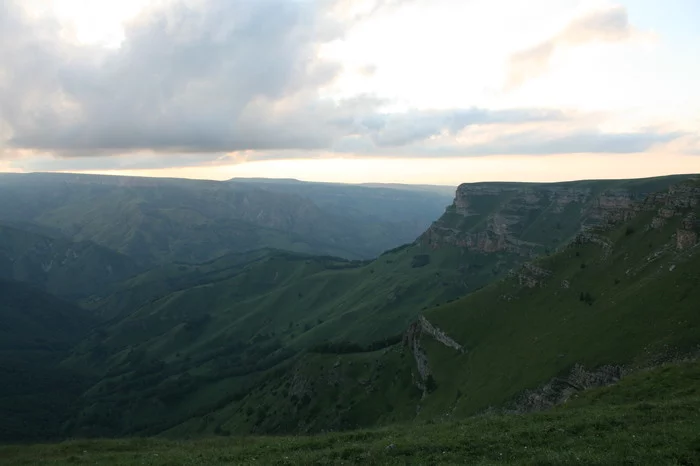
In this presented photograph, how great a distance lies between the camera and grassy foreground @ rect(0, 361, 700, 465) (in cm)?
2805

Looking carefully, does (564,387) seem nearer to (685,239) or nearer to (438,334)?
(685,239)

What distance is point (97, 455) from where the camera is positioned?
4662 cm

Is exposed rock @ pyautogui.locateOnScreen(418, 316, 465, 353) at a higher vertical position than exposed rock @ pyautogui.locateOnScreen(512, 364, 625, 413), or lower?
lower

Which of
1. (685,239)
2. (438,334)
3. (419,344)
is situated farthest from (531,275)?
(685,239)

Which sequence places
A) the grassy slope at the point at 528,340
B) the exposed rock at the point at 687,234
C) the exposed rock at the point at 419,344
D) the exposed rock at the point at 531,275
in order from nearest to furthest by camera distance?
the grassy slope at the point at 528,340
the exposed rock at the point at 687,234
the exposed rock at the point at 531,275
the exposed rock at the point at 419,344

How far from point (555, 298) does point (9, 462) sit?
302 feet

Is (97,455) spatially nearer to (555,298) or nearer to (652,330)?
(652,330)

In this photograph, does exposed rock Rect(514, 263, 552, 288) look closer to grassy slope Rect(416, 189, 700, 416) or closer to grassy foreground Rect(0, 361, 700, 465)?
grassy slope Rect(416, 189, 700, 416)

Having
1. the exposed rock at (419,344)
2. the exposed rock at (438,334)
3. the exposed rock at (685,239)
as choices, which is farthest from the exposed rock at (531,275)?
the exposed rock at (685,239)

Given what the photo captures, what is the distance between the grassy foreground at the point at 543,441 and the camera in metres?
28.0

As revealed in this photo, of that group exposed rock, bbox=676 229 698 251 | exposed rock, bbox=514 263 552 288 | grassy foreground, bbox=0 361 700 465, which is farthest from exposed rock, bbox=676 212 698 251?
grassy foreground, bbox=0 361 700 465

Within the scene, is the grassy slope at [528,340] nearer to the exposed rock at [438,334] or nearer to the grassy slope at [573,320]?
the grassy slope at [573,320]

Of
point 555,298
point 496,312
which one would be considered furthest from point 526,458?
point 496,312

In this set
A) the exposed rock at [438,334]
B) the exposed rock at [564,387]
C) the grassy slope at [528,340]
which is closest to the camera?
the exposed rock at [564,387]
